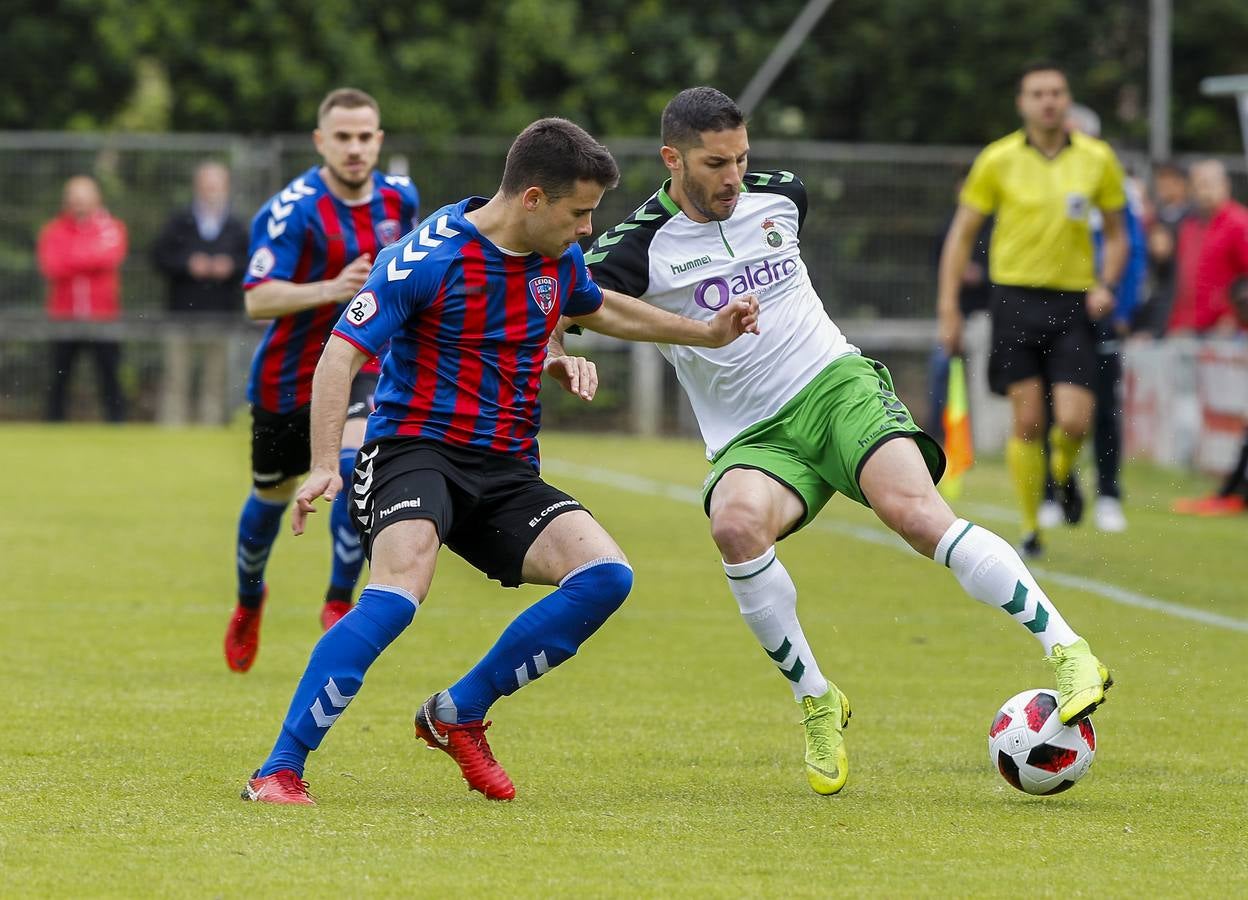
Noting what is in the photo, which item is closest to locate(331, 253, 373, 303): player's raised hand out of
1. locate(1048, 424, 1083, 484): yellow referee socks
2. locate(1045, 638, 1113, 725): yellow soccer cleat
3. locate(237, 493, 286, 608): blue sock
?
locate(237, 493, 286, 608): blue sock

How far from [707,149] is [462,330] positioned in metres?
1.00

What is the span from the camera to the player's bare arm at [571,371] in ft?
18.0

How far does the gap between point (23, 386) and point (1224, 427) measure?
11852mm

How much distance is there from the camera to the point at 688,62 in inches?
921

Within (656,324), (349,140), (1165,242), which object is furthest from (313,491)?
(1165,242)

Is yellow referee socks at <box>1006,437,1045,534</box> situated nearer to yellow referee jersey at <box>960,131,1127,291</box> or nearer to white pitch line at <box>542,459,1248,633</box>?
white pitch line at <box>542,459,1248,633</box>

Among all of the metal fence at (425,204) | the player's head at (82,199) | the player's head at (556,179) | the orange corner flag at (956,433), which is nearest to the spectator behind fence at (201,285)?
the metal fence at (425,204)

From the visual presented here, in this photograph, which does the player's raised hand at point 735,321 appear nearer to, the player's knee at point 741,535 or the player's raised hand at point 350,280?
the player's knee at point 741,535

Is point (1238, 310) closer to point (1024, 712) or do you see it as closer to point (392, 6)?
point (1024, 712)

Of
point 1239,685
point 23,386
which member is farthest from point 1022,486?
point 23,386

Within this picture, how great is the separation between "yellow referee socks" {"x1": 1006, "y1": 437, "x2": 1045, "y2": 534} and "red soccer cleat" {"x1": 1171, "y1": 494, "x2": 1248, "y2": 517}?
9.06 feet

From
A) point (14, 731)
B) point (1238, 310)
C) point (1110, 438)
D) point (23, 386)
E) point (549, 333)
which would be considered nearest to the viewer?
point (549, 333)

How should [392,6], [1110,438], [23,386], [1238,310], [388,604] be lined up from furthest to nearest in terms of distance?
[392,6], [23,386], [1238,310], [1110,438], [388,604]

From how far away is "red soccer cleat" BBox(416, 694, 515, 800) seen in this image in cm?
513
